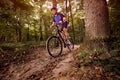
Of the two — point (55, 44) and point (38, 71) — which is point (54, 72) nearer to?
point (38, 71)

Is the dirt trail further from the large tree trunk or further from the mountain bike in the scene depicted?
the large tree trunk

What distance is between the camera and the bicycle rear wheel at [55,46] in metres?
6.82

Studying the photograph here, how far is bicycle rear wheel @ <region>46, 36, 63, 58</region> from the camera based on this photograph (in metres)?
6.82

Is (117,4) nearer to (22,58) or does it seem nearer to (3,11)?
(22,58)

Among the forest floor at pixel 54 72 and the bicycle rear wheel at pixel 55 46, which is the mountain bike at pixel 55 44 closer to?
the bicycle rear wheel at pixel 55 46

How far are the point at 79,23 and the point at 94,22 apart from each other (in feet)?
91.4

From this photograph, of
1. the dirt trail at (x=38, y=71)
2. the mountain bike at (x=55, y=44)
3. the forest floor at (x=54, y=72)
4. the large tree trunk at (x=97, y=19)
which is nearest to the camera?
the forest floor at (x=54, y=72)

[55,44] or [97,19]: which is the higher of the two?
[97,19]

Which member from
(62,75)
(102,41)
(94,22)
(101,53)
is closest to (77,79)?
(62,75)

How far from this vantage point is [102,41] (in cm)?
531

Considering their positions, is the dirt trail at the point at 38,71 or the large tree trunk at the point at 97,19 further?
the large tree trunk at the point at 97,19

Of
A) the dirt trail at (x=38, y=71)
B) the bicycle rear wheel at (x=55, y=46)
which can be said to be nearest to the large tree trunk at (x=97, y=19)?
the dirt trail at (x=38, y=71)

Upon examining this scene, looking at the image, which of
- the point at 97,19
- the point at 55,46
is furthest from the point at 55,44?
the point at 97,19

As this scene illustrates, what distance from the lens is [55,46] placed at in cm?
686
